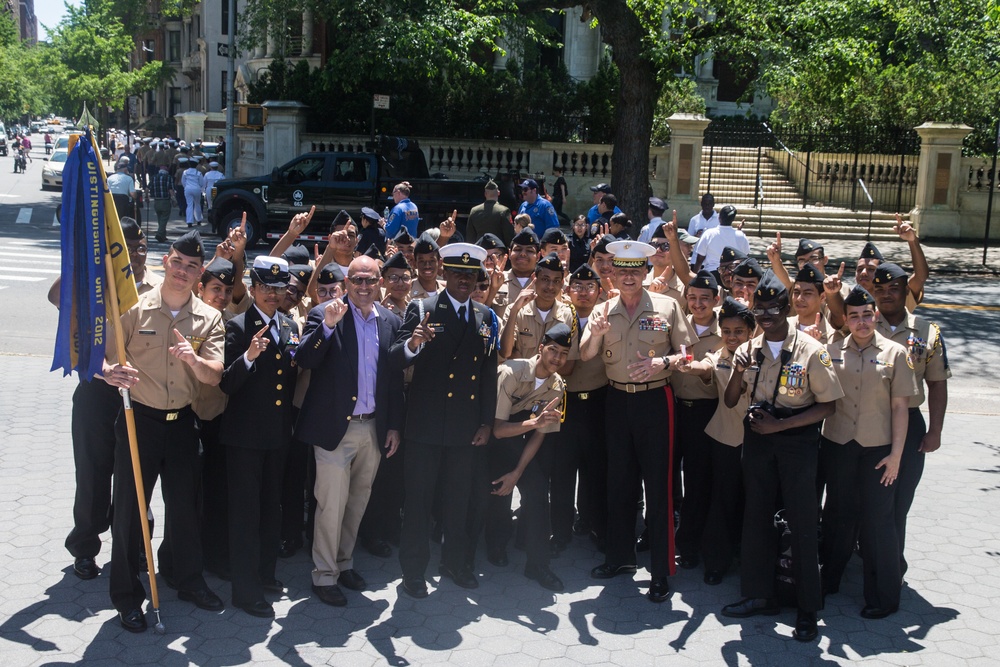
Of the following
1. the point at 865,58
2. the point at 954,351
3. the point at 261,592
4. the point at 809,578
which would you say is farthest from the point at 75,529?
the point at 865,58

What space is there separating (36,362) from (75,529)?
6003mm

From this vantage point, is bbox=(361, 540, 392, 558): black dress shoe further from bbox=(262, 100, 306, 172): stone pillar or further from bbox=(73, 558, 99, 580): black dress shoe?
bbox=(262, 100, 306, 172): stone pillar

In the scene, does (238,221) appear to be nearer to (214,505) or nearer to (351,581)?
(214,505)

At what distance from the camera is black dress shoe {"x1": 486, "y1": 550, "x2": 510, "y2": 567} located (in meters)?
6.52

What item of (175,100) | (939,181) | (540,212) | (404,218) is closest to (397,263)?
(404,218)

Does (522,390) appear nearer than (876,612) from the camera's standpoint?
No

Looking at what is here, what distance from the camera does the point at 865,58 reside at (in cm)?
1889

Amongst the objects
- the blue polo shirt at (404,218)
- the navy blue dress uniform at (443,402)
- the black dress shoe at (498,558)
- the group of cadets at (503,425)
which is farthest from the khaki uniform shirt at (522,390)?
the blue polo shirt at (404,218)

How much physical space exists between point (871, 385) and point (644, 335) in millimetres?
1325

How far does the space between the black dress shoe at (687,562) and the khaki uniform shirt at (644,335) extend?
126 cm

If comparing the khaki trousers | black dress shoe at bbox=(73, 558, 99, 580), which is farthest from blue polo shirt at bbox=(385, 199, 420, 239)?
black dress shoe at bbox=(73, 558, 99, 580)

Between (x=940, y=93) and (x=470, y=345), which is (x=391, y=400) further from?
(x=940, y=93)

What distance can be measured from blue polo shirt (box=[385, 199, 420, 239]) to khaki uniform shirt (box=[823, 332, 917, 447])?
6731 mm

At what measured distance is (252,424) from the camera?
5.61 metres
